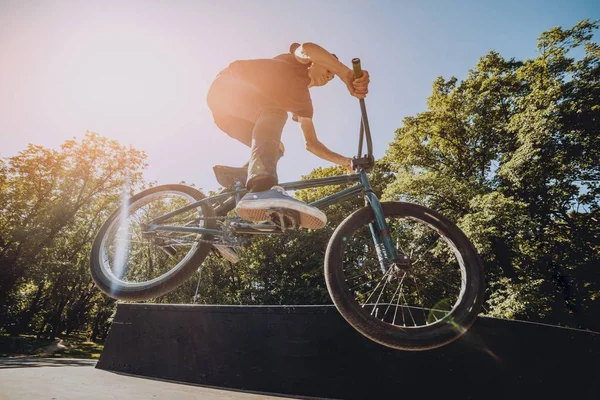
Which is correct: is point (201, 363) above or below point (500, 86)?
below

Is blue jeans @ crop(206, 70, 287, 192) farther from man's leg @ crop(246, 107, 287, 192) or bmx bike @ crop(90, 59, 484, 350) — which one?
bmx bike @ crop(90, 59, 484, 350)

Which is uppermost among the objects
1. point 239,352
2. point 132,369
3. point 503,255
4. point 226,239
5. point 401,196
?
point 401,196

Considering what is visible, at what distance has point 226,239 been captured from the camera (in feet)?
8.23

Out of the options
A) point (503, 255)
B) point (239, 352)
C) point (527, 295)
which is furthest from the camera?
point (503, 255)

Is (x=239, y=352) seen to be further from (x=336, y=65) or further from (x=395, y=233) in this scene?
(x=336, y=65)

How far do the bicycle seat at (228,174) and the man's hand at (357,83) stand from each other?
1151 mm

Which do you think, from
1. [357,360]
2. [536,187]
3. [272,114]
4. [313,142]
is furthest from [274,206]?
[536,187]

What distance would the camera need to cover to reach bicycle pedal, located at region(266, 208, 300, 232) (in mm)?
2168

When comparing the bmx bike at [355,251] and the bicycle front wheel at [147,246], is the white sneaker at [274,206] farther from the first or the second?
the bicycle front wheel at [147,246]

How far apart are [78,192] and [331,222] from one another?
59.0 feet

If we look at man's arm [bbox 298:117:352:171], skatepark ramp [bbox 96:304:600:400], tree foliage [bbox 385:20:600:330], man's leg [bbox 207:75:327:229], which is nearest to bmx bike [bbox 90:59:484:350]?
man's leg [bbox 207:75:327:229]

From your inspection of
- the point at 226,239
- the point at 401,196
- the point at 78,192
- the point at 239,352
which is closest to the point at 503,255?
the point at 401,196

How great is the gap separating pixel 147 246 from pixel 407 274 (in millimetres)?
2641

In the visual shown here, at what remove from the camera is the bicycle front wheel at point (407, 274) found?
191cm
